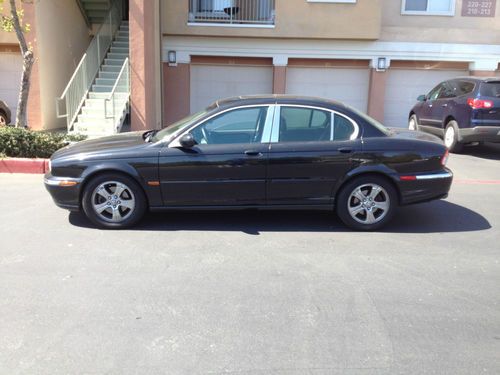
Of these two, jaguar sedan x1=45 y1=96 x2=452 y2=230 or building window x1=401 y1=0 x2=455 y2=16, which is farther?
building window x1=401 y1=0 x2=455 y2=16

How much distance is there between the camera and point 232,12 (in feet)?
48.4

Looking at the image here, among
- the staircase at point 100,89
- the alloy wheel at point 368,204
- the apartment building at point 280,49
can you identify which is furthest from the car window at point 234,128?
the apartment building at point 280,49

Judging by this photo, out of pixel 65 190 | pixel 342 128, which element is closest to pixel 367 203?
pixel 342 128

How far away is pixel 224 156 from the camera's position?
218 inches

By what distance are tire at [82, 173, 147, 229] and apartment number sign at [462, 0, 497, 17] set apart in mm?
13130

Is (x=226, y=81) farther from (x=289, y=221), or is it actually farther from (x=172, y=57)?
(x=289, y=221)

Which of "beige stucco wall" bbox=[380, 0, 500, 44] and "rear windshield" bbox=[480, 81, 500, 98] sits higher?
"beige stucco wall" bbox=[380, 0, 500, 44]

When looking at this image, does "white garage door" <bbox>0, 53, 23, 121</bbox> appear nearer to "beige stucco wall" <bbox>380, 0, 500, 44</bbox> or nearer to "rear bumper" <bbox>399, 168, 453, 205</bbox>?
"beige stucco wall" <bbox>380, 0, 500, 44</bbox>

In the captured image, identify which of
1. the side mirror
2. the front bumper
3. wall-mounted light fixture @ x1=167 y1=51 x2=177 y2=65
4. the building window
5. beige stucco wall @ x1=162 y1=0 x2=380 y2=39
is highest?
the building window

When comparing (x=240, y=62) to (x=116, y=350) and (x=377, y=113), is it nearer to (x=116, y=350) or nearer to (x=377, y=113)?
(x=377, y=113)

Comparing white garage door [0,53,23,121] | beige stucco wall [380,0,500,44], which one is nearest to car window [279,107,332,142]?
beige stucco wall [380,0,500,44]

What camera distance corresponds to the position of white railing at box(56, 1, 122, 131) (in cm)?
1195

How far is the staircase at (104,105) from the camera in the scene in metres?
11.8

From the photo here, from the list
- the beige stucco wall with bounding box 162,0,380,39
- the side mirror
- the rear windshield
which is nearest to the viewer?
the side mirror
